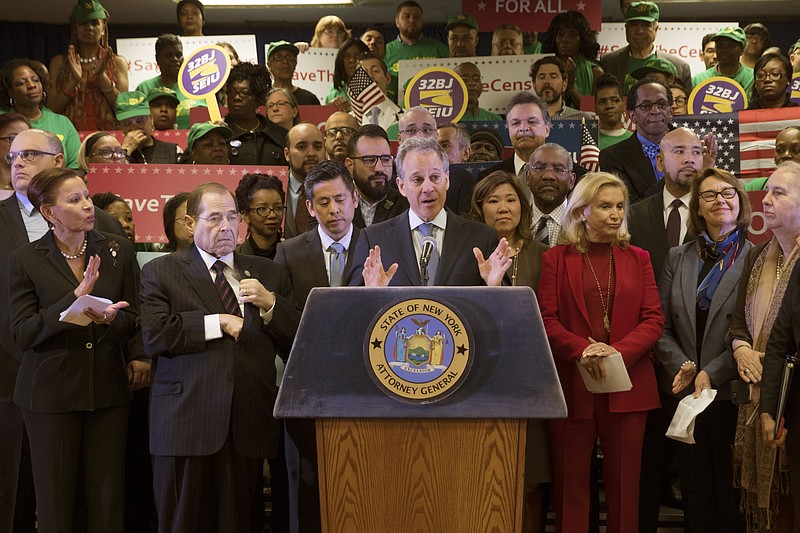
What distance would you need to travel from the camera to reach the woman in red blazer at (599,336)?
3.85 metres

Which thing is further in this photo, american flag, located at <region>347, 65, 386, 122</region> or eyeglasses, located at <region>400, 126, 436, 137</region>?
american flag, located at <region>347, 65, 386, 122</region>

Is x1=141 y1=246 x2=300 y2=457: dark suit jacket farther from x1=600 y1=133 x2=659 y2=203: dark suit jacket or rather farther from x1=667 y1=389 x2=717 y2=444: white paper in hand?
x1=600 y1=133 x2=659 y2=203: dark suit jacket

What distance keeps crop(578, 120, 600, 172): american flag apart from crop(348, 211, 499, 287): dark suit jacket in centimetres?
189

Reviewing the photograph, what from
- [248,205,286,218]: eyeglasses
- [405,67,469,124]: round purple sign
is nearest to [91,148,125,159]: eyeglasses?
[248,205,286,218]: eyeglasses

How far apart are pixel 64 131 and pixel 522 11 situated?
4207 millimetres

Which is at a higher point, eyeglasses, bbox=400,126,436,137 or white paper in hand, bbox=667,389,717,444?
eyeglasses, bbox=400,126,436,137

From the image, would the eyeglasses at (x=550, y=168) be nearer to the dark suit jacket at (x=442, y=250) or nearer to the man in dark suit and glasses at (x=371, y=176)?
the man in dark suit and glasses at (x=371, y=176)

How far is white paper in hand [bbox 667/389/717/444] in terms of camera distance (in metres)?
3.70

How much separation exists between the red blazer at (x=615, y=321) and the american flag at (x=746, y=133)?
5.05ft

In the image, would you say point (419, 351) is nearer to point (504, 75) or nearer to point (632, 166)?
point (632, 166)

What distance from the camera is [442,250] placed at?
364 cm

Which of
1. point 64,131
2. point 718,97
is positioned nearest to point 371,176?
point 64,131

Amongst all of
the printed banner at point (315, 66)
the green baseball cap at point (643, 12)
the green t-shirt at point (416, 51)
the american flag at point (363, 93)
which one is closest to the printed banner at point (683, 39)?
the green baseball cap at point (643, 12)

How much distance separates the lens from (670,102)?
217 inches
